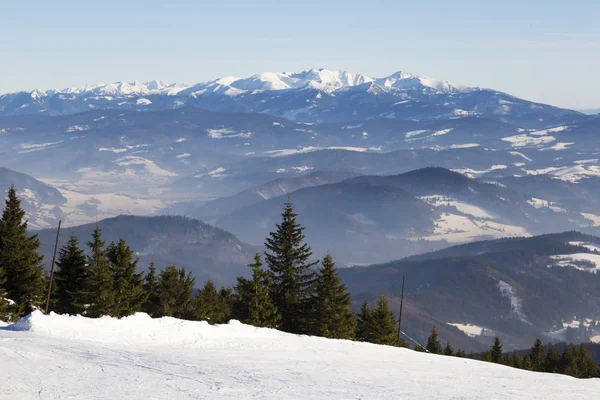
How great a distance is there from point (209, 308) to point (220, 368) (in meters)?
38.8

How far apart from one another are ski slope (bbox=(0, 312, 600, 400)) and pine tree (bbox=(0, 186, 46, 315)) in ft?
64.2

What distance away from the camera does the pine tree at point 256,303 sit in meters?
61.6

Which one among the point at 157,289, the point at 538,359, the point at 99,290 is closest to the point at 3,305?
the point at 99,290

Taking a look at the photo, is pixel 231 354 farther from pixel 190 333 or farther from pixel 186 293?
pixel 186 293

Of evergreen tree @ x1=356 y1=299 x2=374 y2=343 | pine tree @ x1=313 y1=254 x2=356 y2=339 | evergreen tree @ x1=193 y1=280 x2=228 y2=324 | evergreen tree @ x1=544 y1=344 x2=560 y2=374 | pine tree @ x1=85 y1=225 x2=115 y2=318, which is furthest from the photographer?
evergreen tree @ x1=544 y1=344 x2=560 y2=374

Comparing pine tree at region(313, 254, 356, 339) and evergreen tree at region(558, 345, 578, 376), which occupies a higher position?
pine tree at region(313, 254, 356, 339)

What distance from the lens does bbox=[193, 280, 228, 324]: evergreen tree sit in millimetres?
69000

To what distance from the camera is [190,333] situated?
43.4m

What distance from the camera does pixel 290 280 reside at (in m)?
67.9

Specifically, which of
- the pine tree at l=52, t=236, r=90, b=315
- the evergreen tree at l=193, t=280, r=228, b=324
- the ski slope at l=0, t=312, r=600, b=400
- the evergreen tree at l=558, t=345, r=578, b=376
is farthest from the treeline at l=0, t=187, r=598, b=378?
the evergreen tree at l=558, t=345, r=578, b=376

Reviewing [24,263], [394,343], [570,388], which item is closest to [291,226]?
[394,343]

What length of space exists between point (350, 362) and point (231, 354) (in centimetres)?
Answer: 693

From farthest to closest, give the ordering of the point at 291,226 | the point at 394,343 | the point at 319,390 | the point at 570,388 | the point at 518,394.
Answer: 1. the point at 394,343
2. the point at 291,226
3. the point at 570,388
4. the point at 518,394
5. the point at 319,390

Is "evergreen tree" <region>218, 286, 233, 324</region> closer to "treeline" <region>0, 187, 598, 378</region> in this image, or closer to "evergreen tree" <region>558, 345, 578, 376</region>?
"treeline" <region>0, 187, 598, 378</region>
